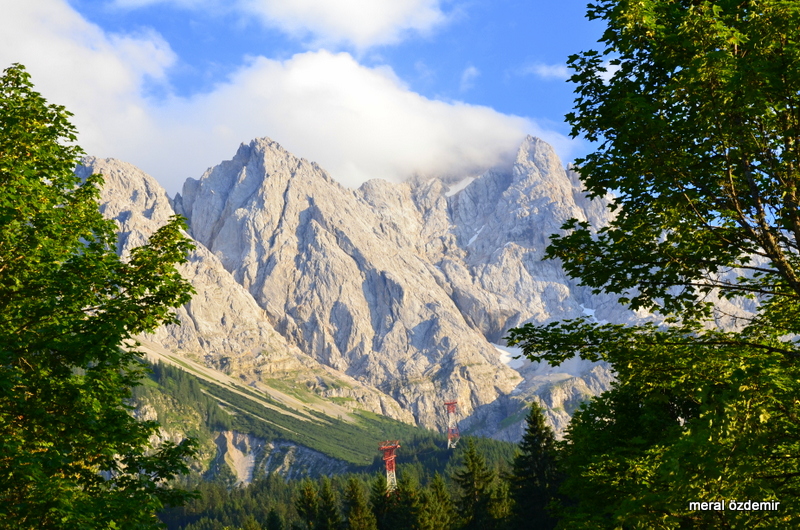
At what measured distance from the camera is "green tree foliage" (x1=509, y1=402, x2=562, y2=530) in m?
55.7

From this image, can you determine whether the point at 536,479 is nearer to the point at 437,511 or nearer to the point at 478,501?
the point at 478,501

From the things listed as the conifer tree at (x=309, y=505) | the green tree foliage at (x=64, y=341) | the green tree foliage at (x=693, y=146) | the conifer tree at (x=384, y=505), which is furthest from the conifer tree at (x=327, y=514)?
the green tree foliage at (x=693, y=146)

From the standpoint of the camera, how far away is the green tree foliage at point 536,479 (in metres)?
55.7

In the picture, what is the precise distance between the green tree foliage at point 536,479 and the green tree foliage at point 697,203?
43.4m

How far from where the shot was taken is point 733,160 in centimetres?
1316

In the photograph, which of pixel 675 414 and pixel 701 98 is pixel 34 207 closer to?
pixel 701 98

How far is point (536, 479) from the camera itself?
57688 mm

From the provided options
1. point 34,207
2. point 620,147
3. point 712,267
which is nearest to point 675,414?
point 712,267

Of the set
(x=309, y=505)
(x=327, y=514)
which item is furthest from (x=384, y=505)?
(x=309, y=505)

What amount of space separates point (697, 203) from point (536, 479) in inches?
1945

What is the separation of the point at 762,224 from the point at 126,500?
15.1 m

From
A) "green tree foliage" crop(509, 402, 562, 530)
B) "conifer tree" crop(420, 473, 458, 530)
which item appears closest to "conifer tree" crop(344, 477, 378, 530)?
"conifer tree" crop(420, 473, 458, 530)

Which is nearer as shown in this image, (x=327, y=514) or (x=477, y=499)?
(x=477, y=499)

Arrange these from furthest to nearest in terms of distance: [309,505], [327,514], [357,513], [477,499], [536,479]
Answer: [309,505] < [327,514] < [357,513] < [477,499] < [536,479]
